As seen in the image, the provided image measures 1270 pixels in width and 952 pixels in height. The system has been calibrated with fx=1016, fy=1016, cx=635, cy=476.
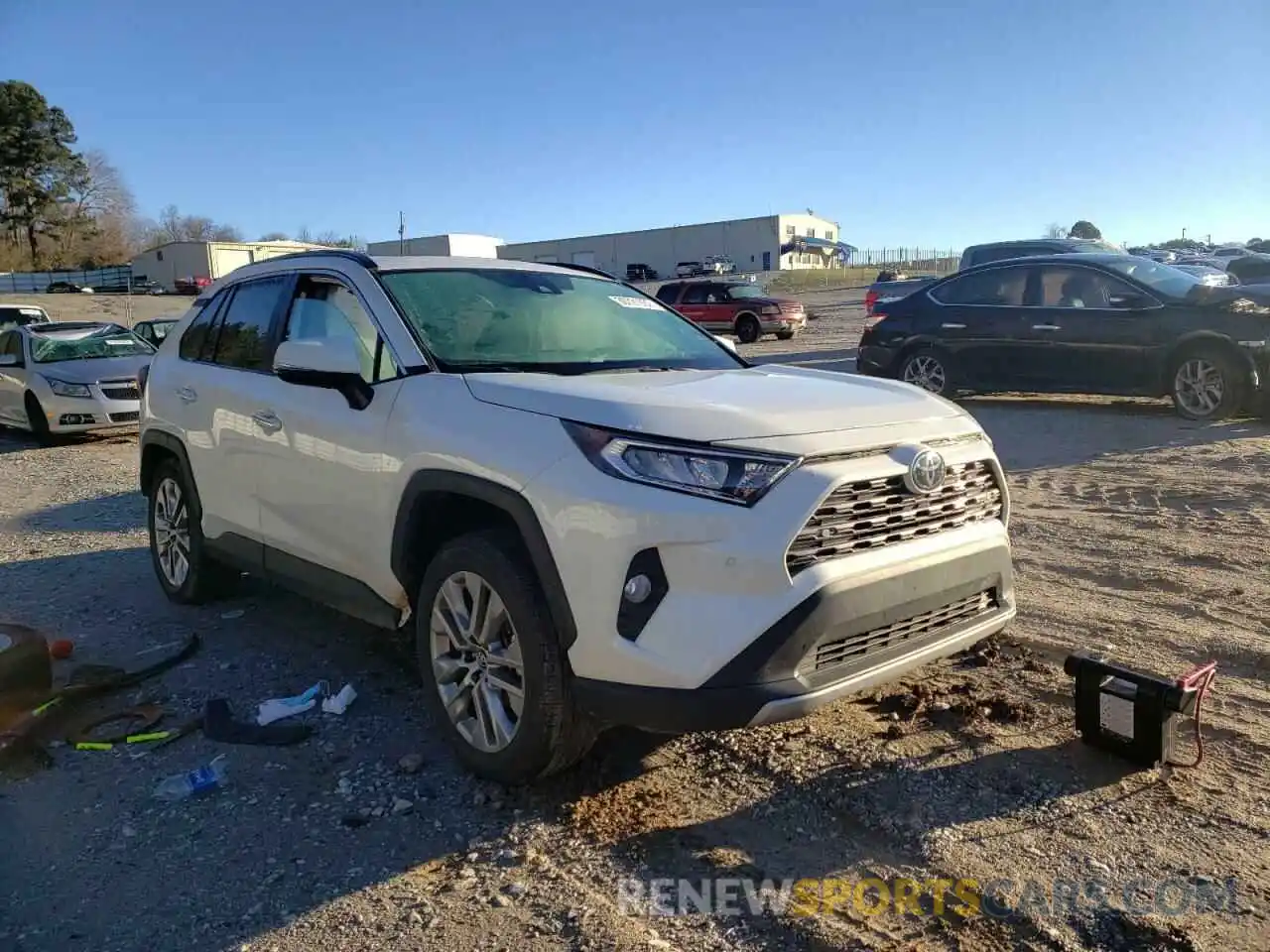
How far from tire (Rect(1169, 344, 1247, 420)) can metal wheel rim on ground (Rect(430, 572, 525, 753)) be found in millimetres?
9048

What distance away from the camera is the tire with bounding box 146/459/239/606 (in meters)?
5.39

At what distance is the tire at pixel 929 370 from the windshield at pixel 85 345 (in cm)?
1015

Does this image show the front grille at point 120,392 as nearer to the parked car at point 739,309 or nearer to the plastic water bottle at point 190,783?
the plastic water bottle at point 190,783

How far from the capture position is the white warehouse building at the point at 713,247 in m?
76.9

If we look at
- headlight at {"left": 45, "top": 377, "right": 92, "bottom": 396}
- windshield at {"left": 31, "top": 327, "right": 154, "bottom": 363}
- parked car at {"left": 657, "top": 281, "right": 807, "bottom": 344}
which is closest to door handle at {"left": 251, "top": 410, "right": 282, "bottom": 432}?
headlight at {"left": 45, "top": 377, "right": 92, "bottom": 396}

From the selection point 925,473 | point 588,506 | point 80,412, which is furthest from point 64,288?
point 925,473

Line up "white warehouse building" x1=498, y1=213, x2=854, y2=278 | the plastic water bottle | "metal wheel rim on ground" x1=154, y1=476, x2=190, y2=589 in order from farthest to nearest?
"white warehouse building" x1=498, y1=213, x2=854, y2=278
"metal wheel rim on ground" x1=154, y1=476, x2=190, y2=589
the plastic water bottle

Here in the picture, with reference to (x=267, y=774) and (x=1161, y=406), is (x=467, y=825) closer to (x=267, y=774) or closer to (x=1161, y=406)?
(x=267, y=774)

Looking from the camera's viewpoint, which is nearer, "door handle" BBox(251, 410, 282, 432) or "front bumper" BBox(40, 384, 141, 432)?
"door handle" BBox(251, 410, 282, 432)

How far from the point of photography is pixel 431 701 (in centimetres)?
366

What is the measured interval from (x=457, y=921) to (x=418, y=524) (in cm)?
139

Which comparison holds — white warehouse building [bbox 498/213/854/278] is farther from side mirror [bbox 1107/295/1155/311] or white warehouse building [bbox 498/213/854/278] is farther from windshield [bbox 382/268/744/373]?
windshield [bbox 382/268/744/373]

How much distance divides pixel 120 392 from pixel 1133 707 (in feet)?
41.4

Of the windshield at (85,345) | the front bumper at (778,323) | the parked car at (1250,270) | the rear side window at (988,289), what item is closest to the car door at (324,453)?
the rear side window at (988,289)
